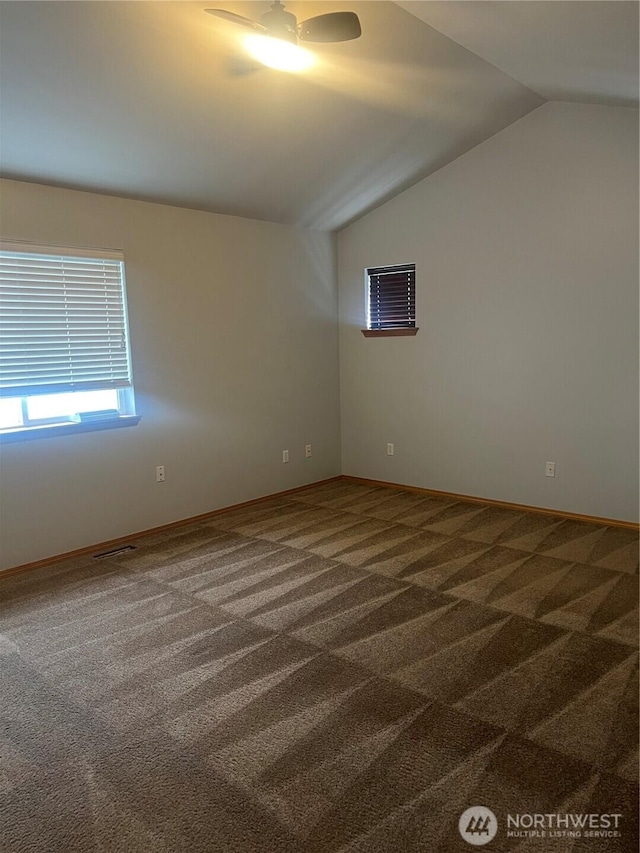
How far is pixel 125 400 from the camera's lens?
14.4 feet

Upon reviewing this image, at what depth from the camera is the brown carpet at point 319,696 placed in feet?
6.08

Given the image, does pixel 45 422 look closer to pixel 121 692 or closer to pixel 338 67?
pixel 121 692

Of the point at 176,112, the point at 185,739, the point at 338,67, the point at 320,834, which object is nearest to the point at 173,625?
the point at 185,739

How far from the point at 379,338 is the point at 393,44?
278 cm

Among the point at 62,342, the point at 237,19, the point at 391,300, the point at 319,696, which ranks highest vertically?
the point at 237,19

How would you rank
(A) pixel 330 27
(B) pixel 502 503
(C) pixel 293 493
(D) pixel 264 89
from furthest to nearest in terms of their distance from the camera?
1. (C) pixel 293 493
2. (B) pixel 502 503
3. (D) pixel 264 89
4. (A) pixel 330 27

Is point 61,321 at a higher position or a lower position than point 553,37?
lower

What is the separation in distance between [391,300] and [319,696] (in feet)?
13.0

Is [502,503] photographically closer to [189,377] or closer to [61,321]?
[189,377]

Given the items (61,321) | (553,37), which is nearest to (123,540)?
(61,321)

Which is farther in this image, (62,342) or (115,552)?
(115,552)

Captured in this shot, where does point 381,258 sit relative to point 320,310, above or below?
above

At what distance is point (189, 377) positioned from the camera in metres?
4.70

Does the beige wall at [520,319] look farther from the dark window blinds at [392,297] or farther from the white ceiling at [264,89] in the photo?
the white ceiling at [264,89]
